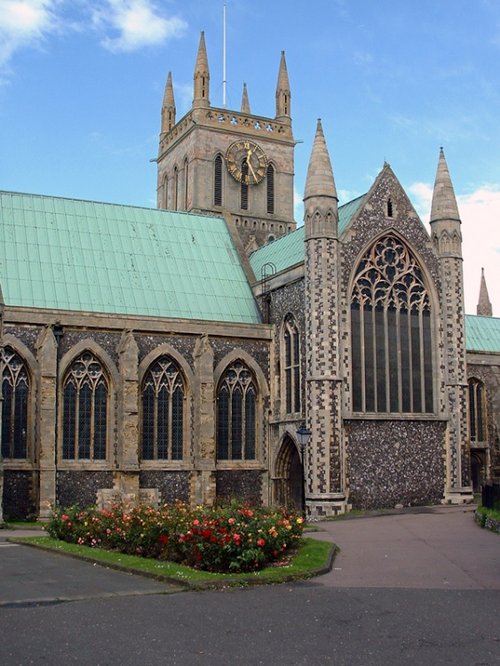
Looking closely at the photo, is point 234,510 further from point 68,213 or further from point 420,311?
point 68,213

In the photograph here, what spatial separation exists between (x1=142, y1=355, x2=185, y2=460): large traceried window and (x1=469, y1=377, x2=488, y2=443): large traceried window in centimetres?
1680

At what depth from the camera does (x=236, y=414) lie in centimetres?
3962

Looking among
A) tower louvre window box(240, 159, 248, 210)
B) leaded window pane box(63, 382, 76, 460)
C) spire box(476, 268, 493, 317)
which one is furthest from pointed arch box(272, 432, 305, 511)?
spire box(476, 268, 493, 317)

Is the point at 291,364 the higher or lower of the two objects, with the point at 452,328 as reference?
lower

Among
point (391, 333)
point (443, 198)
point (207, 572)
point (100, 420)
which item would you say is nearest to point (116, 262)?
point (100, 420)

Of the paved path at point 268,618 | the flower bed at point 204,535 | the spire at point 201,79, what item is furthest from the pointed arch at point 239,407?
the spire at point 201,79

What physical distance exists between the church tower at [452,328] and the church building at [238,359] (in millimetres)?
70

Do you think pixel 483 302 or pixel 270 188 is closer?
pixel 270 188

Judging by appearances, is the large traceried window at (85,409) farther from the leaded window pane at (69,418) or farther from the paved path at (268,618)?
the paved path at (268,618)

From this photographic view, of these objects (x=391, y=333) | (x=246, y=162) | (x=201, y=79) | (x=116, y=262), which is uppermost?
(x=201, y=79)

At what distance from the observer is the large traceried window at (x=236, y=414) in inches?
1544

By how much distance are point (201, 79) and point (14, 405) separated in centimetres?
2885

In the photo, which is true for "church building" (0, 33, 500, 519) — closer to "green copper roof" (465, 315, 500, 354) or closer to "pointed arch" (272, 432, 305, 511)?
"pointed arch" (272, 432, 305, 511)

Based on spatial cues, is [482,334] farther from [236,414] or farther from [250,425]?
[236,414]
